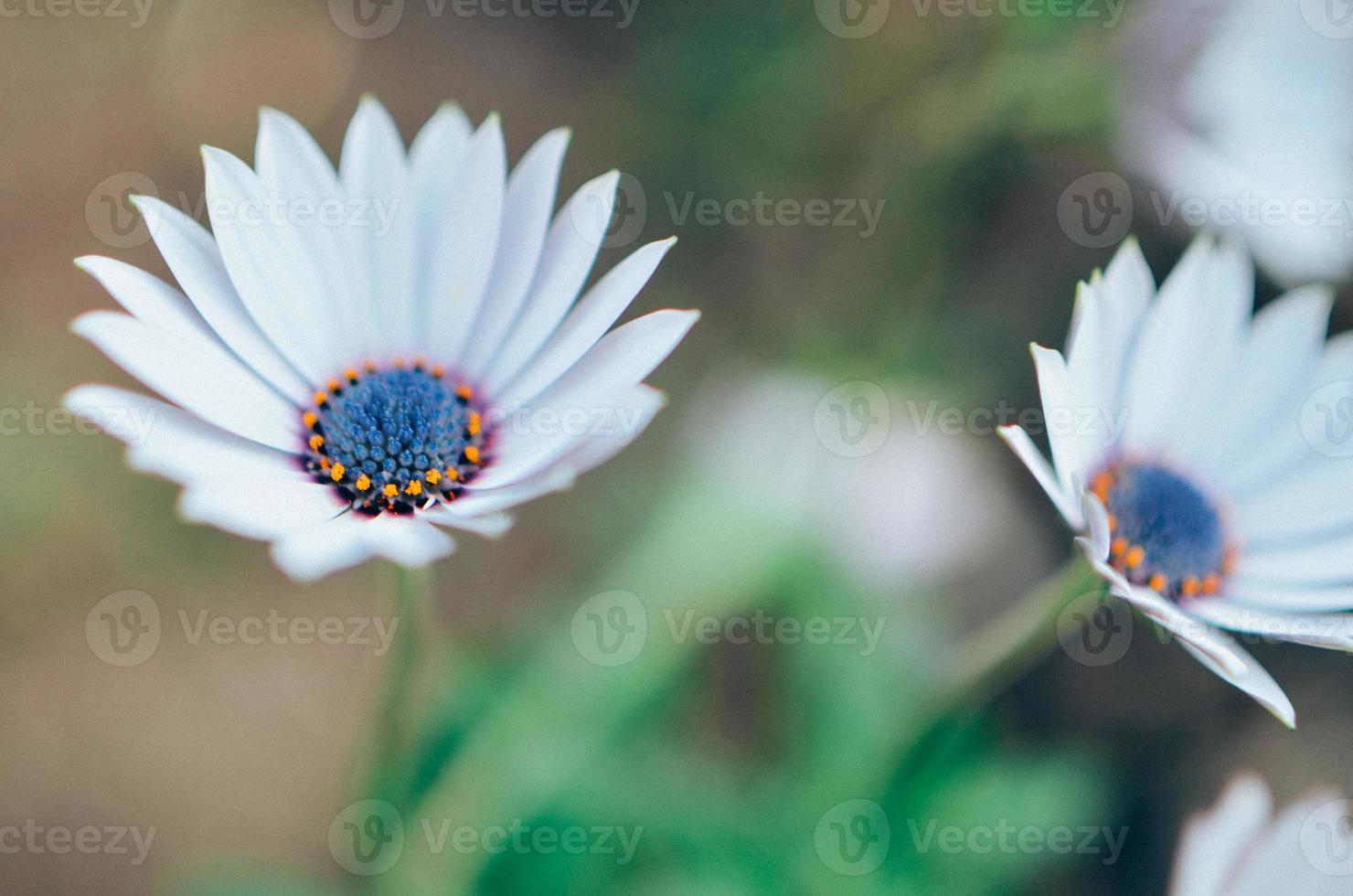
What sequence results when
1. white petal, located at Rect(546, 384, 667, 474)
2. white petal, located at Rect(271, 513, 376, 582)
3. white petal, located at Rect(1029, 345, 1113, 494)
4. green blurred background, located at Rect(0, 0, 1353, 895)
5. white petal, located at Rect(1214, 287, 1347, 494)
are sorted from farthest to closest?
green blurred background, located at Rect(0, 0, 1353, 895) → white petal, located at Rect(1214, 287, 1347, 494) → white petal, located at Rect(1029, 345, 1113, 494) → white petal, located at Rect(546, 384, 667, 474) → white petal, located at Rect(271, 513, 376, 582)

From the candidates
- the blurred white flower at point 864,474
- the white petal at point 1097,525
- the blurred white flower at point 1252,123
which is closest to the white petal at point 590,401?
the white petal at point 1097,525

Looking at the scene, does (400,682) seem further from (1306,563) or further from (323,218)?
(1306,563)

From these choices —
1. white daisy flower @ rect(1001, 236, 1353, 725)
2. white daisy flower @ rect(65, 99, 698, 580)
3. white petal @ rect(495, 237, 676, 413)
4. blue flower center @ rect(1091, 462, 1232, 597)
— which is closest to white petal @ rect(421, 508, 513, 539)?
white daisy flower @ rect(65, 99, 698, 580)

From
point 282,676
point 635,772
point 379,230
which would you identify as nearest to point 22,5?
point 282,676

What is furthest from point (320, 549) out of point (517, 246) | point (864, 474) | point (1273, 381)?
point (864, 474)

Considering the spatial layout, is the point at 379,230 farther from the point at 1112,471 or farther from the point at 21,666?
the point at 21,666

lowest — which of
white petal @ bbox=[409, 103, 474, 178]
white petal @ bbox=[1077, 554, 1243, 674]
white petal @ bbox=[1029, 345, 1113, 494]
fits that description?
white petal @ bbox=[1077, 554, 1243, 674]

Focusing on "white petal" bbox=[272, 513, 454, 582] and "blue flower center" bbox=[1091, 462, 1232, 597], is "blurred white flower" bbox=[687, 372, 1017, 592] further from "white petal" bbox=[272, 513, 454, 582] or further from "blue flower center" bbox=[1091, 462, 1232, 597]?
"white petal" bbox=[272, 513, 454, 582]
